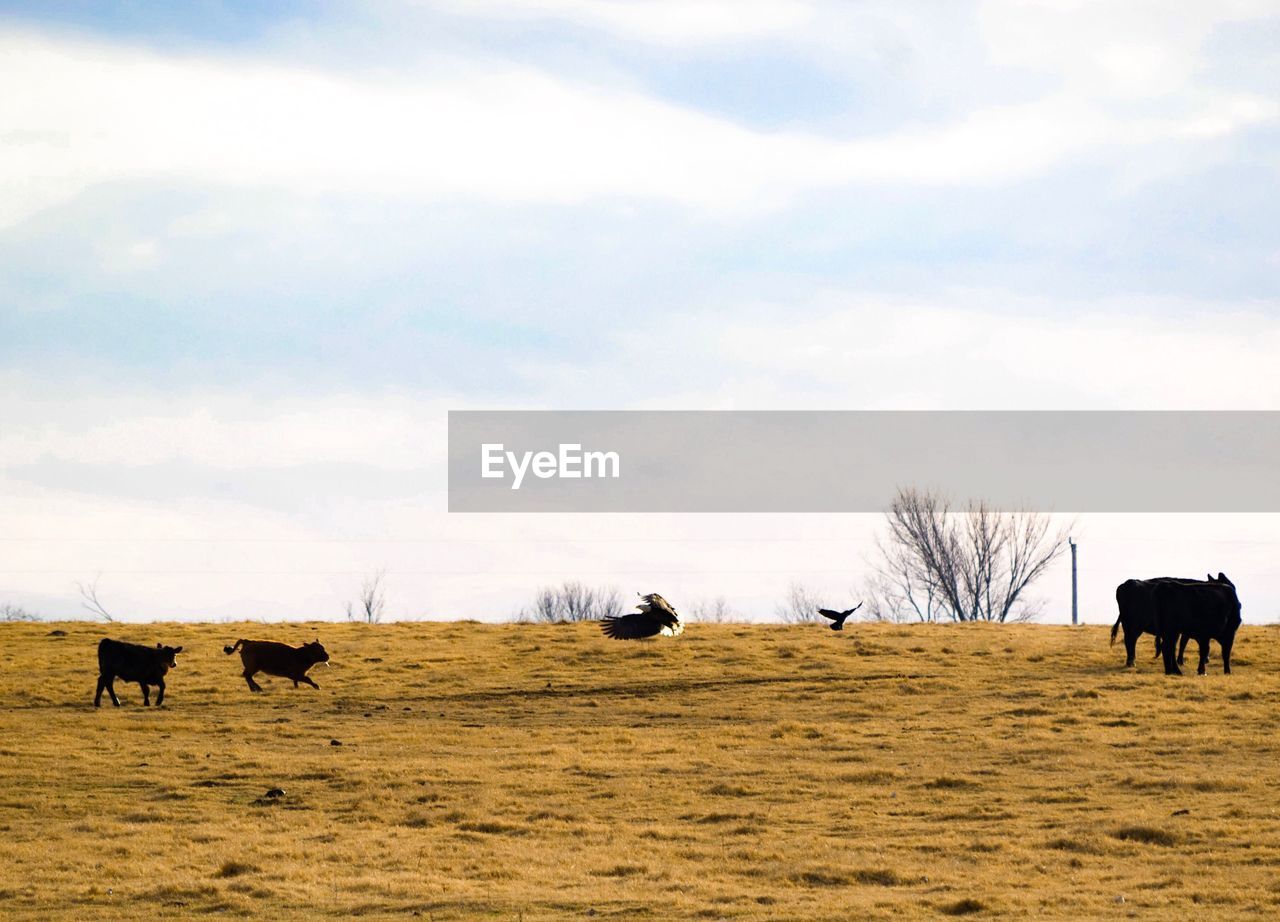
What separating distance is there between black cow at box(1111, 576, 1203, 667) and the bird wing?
11.1m

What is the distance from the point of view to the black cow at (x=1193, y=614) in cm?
3030

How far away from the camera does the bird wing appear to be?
120ft

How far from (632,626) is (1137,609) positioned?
12.0 m

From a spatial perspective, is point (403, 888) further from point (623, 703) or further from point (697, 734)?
point (623, 703)

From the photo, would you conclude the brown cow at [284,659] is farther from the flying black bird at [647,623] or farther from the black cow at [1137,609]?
the black cow at [1137,609]

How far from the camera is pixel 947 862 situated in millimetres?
16625

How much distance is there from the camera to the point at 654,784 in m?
21.5

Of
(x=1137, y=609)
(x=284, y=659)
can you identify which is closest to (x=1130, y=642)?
(x=1137, y=609)

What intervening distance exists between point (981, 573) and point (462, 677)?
4842 centimetres

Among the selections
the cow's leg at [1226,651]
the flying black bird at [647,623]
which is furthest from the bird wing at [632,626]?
the cow's leg at [1226,651]

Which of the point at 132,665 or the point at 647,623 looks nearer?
the point at 132,665

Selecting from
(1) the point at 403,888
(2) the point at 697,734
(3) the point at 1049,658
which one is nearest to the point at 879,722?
(2) the point at 697,734

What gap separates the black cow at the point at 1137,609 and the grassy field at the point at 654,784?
2.59ft

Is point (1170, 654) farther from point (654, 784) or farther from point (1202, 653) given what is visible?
point (654, 784)
